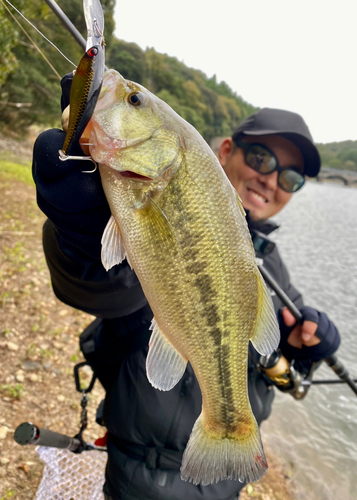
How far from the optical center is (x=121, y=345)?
2156mm

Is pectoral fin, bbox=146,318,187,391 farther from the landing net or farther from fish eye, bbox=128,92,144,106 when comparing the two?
the landing net

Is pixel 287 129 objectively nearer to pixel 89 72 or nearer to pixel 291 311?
pixel 291 311

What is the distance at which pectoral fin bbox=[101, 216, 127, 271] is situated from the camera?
131 cm

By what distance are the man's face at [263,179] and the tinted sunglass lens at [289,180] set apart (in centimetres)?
5

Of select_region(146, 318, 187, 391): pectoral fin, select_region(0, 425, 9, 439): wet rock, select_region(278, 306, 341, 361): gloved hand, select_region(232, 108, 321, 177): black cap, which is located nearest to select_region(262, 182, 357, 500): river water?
select_region(278, 306, 341, 361): gloved hand

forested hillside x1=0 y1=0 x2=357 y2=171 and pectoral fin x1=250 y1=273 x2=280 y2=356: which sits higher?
forested hillside x1=0 y1=0 x2=357 y2=171

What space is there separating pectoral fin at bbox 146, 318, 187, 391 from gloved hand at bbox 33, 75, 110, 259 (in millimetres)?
574

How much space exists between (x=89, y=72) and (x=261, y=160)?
260cm

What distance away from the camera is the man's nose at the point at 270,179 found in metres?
3.27

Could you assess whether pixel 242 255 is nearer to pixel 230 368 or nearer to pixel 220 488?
pixel 230 368

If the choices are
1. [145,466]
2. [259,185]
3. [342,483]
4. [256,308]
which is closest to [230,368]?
[256,308]

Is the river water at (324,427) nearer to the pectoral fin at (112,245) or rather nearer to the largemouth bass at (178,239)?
the largemouth bass at (178,239)

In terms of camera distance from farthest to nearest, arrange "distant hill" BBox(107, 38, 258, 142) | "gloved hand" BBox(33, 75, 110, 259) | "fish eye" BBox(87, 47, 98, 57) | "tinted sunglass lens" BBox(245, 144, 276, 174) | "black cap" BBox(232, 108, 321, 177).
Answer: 1. "distant hill" BBox(107, 38, 258, 142)
2. "tinted sunglass lens" BBox(245, 144, 276, 174)
3. "black cap" BBox(232, 108, 321, 177)
4. "gloved hand" BBox(33, 75, 110, 259)
5. "fish eye" BBox(87, 47, 98, 57)

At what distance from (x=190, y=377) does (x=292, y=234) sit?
17643mm
